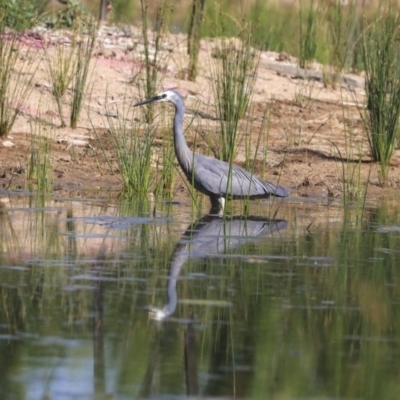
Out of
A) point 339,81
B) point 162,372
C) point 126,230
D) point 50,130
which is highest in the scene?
point 339,81

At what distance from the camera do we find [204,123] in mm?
12086

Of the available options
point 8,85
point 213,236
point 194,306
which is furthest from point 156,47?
point 194,306

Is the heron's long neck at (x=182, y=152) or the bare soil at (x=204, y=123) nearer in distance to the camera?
the heron's long neck at (x=182, y=152)

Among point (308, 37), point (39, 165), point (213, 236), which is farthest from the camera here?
point (308, 37)

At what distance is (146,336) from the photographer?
5.26 m

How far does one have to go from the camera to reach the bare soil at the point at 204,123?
10.5 metres

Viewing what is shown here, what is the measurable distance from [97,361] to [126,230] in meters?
2.92

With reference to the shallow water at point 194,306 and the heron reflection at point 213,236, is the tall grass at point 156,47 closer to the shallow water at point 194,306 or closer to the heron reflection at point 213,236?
the heron reflection at point 213,236

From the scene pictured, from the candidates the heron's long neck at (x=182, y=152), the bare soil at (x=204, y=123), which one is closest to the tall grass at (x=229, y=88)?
the bare soil at (x=204, y=123)

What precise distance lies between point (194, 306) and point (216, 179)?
338 centimetres

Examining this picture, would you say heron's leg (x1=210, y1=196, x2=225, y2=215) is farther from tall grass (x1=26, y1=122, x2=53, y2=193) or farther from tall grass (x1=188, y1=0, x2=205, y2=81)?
tall grass (x1=188, y1=0, x2=205, y2=81)

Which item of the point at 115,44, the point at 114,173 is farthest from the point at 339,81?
the point at 114,173

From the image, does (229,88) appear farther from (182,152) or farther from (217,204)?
(217,204)

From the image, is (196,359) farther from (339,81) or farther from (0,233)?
(339,81)
